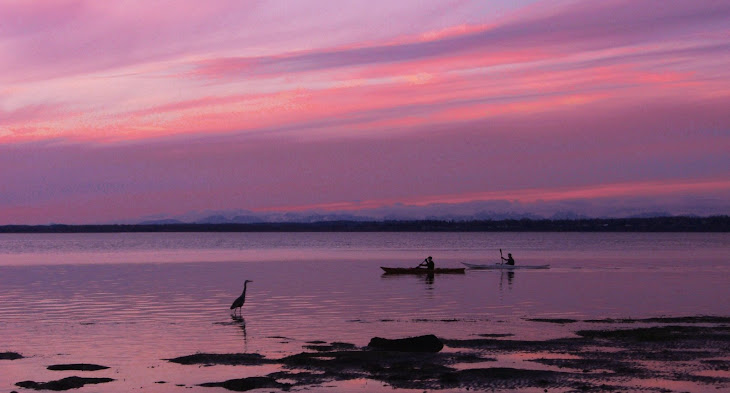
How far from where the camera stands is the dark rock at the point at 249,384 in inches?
788

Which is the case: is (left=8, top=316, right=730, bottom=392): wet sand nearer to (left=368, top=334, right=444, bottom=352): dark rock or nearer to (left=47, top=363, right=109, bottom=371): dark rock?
(left=47, top=363, right=109, bottom=371): dark rock

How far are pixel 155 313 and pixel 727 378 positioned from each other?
76.6ft

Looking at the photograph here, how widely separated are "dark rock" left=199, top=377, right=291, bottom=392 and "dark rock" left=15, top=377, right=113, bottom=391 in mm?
2494

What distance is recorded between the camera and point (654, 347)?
25484mm

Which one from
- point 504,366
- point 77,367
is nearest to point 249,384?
point 77,367

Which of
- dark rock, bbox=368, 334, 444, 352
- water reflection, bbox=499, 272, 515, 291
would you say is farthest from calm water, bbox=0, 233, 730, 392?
dark rock, bbox=368, 334, 444, 352

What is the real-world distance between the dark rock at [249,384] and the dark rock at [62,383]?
98.2 inches

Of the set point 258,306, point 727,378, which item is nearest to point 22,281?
point 258,306

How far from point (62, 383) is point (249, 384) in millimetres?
3926

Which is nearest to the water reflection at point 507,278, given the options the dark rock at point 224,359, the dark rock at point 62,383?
the dark rock at point 224,359

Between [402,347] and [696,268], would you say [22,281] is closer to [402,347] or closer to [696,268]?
[402,347]

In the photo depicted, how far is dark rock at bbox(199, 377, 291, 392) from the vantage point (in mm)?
20009

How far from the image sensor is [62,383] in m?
20.4

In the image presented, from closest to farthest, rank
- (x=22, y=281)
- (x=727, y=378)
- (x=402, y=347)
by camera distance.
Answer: (x=727, y=378) → (x=402, y=347) → (x=22, y=281)
